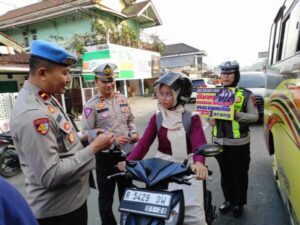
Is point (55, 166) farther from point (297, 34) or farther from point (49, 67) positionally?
point (297, 34)

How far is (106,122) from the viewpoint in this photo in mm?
2922

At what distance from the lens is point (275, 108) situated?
3.08 meters

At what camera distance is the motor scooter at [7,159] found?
5.40 meters

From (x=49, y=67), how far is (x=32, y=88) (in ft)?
0.56

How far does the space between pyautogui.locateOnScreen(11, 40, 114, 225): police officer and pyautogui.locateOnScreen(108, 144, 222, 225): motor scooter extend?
12.3 inches

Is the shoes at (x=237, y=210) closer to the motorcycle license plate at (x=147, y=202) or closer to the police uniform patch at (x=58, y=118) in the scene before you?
the motorcycle license plate at (x=147, y=202)

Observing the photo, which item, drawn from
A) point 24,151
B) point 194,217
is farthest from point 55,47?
point 194,217

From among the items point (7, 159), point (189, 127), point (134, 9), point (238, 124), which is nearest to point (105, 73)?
point (189, 127)

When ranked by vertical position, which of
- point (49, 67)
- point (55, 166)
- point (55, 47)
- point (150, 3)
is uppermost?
point (150, 3)

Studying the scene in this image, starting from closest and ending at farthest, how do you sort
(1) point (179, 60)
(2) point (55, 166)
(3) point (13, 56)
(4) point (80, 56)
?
1. (2) point (55, 166)
2. (3) point (13, 56)
3. (4) point (80, 56)
4. (1) point (179, 60)

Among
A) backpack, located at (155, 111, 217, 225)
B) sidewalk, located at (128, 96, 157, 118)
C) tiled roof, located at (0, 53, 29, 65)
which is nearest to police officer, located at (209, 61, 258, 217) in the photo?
backpack, located at (155, 111, 217, 225)

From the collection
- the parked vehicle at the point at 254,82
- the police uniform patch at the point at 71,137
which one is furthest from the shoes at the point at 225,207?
the parked vehicle at the point at 254,82

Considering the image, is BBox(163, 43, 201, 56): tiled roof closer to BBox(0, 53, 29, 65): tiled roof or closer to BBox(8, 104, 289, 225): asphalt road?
BBox(0, 53, 29, 65): tiled roof

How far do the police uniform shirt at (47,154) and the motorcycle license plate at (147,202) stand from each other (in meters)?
0.32
